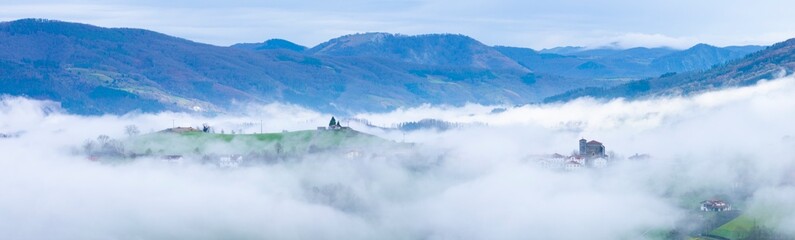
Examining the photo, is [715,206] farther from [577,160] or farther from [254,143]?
[254,143]

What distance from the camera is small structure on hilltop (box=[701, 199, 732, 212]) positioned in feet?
432

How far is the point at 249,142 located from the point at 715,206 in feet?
239

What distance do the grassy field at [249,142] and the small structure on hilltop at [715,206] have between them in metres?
56.6

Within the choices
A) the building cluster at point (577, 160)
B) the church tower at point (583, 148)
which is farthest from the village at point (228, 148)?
the church tower at point (583, 148)

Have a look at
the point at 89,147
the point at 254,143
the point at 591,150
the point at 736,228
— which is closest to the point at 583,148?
the point at 591,150

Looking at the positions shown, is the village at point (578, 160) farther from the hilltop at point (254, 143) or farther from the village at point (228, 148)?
the hilltop at point (254, 143)

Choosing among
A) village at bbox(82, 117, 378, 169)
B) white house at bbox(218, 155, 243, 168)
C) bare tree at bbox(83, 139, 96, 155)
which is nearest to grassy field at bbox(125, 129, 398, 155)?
village at bbox(82, 117, 378, 169)

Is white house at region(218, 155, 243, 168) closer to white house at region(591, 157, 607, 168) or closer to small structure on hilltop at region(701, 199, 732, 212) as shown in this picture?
white house at region(591, 157, 607, 168)

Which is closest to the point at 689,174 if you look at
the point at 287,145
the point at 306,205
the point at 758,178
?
the point at 758,178

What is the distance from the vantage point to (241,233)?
474 feet

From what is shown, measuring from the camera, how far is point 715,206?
13212 centimetres

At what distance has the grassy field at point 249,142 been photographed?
178 m

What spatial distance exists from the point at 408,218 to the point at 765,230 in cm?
4033

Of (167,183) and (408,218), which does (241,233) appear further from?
(167,183)
